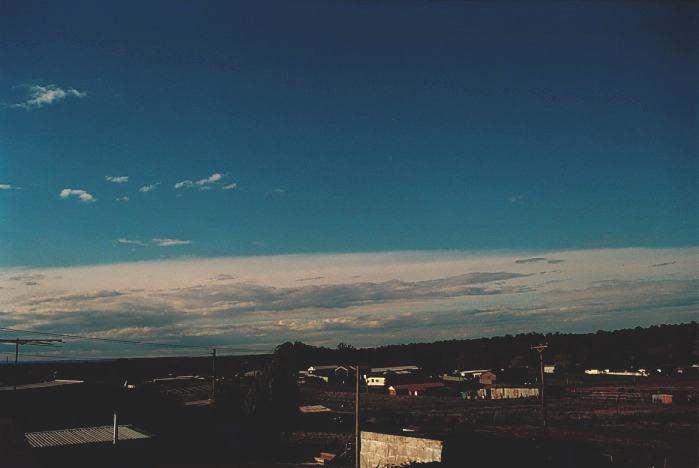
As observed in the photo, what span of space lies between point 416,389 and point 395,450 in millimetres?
59868

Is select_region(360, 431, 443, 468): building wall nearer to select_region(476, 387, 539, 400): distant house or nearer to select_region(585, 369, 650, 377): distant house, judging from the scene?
select_region(476, 387, 539, 400): distant house

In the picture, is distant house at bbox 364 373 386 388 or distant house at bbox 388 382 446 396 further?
distant house at bbox 364 373 386 388

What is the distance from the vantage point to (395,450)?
24.7m

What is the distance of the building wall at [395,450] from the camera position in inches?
902

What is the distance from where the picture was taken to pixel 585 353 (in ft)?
447

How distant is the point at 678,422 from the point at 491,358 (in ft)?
326

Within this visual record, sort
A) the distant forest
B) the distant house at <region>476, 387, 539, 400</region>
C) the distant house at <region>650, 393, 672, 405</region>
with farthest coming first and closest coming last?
1. the distant forest
2. the distant house at <region>476, 387, 539, 400</region>
3. the distant house at <region>650, 393, 672, 405</region>

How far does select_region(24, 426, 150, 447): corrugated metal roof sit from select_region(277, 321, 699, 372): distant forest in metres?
69.4

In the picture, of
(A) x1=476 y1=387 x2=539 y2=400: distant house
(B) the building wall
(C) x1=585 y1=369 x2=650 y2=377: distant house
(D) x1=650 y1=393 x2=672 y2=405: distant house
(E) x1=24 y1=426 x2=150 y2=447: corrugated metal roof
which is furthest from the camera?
(C) x1=585 y1=369 x2=650 y2=377: distant house

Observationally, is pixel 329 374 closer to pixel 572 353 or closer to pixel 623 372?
pixel 623 372

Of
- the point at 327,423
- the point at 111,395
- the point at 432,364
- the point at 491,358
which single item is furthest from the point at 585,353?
the point at 111,395

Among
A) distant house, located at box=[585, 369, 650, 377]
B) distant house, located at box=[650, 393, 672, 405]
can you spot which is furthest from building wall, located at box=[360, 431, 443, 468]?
distant house, located at box=[585, 369, 650, 377]

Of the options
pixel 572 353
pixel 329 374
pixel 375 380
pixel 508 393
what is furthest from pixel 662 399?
pixel 572 353

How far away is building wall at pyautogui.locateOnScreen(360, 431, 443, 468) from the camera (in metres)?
22.9
